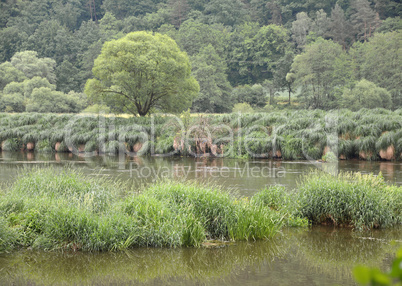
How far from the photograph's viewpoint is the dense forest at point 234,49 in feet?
177

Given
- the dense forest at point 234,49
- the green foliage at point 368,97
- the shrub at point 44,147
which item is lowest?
the shrub at point 44,147

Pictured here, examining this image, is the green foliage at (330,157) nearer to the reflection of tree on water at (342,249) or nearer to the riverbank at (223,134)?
the riverbank at (223,134)

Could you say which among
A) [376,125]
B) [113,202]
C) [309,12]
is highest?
[309,12]

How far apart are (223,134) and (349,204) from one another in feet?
62.8

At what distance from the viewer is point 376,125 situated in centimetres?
2630

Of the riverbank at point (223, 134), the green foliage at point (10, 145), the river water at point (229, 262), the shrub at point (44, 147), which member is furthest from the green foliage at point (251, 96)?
the river water at point (229, 262)

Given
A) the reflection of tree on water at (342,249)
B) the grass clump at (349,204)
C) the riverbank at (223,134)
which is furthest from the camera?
the riverbank at (223,134)

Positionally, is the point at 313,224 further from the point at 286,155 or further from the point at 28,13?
the point at 28,13

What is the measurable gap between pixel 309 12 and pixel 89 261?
8776 cm

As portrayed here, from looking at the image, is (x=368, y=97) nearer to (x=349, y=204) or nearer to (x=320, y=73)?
(x=320, y=73)

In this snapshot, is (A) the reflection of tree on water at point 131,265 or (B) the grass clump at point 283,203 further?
(B) the grass clump at point 283,203

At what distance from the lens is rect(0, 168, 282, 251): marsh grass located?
29.6ft

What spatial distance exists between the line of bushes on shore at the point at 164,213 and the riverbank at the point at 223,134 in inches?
580

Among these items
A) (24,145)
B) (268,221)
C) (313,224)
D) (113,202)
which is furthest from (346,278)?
(24,145)
